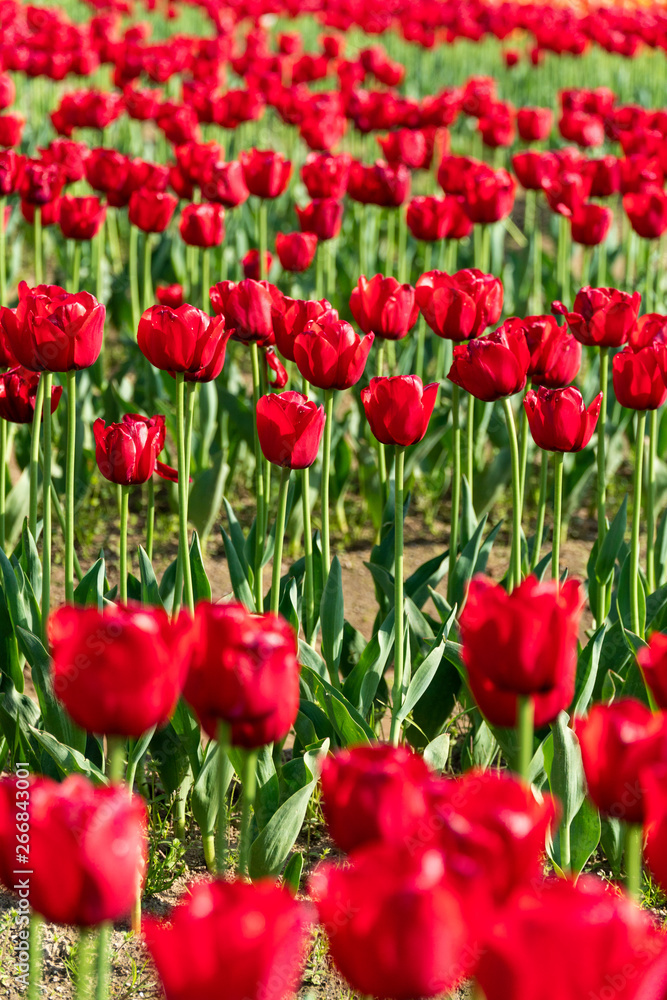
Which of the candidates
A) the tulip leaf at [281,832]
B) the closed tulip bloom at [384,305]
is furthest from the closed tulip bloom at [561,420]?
the tulip leaf at [281,832]

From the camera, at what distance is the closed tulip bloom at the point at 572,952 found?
2.77ft

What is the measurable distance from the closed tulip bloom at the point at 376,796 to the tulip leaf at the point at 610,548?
188cm

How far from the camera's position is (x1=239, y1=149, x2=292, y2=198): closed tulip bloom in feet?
13.1

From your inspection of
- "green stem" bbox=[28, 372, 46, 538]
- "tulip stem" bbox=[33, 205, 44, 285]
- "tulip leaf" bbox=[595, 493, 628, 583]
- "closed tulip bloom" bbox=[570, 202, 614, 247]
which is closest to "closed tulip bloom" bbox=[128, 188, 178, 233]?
"tulip stem" bbox=[33, 205, 44, 285]

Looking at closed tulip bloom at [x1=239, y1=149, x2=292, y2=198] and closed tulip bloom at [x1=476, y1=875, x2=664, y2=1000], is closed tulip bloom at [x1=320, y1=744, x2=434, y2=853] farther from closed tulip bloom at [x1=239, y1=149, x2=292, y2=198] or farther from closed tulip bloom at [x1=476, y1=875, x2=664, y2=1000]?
closed tulip bloom at [x1=239, y1=149, x2=292, y2=198]

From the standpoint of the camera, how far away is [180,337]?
2195 millimetres

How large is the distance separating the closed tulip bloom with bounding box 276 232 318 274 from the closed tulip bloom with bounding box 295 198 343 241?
200 millimetres

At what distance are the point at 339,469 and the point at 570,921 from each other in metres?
3.11

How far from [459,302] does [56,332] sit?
878mm

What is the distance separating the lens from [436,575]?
2873 mm

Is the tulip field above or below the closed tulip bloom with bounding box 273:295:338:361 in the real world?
below

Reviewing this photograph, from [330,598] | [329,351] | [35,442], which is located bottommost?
[330,598]

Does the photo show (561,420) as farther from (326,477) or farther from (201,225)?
(201,225)

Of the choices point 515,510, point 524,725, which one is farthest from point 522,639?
point 515,510
